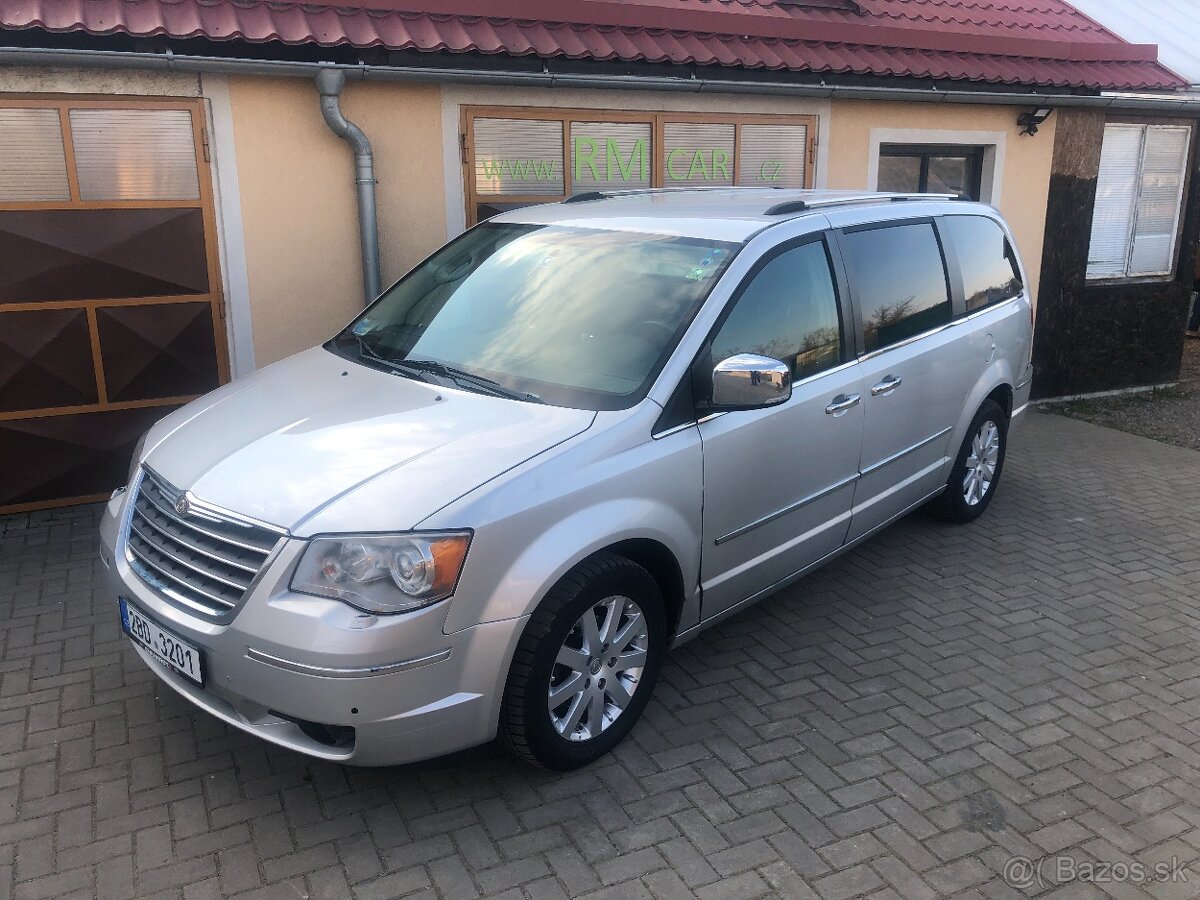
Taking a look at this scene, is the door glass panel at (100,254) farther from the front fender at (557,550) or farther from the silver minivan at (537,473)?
the front fender at (557,550)

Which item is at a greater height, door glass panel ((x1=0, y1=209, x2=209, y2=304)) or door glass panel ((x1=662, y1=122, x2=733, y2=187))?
door glass panel ((x1=662, y1=122, x2=733, y2=187))

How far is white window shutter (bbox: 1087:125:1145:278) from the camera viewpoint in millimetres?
9586

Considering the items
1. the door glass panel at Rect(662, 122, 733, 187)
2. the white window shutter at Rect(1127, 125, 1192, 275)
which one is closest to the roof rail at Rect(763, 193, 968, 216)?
the door glass panel at Rect(662, 122, 733, 187)

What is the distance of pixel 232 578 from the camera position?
10.3 feet

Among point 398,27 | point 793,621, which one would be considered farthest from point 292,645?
point 398,27

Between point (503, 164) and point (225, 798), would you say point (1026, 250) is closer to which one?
point (503, 164)

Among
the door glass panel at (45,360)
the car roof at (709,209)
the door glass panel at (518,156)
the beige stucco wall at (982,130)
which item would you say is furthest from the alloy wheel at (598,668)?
the beige stucco wall at (982,130)

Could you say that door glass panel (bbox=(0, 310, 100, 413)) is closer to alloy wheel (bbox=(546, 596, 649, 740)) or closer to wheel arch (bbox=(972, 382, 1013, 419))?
alloy wheel (bbox=(546, 596, 649, 740))

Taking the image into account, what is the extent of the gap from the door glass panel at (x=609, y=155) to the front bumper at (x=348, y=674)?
4.94 metres

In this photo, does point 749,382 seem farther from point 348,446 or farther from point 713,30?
point 713,30

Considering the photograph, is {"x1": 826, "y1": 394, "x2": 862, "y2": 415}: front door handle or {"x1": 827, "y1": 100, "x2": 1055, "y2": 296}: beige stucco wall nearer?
{"x1": 826, "y1": 394, "x2": 862, "y2": 415}: front door handle

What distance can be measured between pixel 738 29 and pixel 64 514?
19.0ft

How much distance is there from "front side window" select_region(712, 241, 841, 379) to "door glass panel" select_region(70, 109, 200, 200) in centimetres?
383

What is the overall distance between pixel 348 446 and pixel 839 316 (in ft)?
7.59
